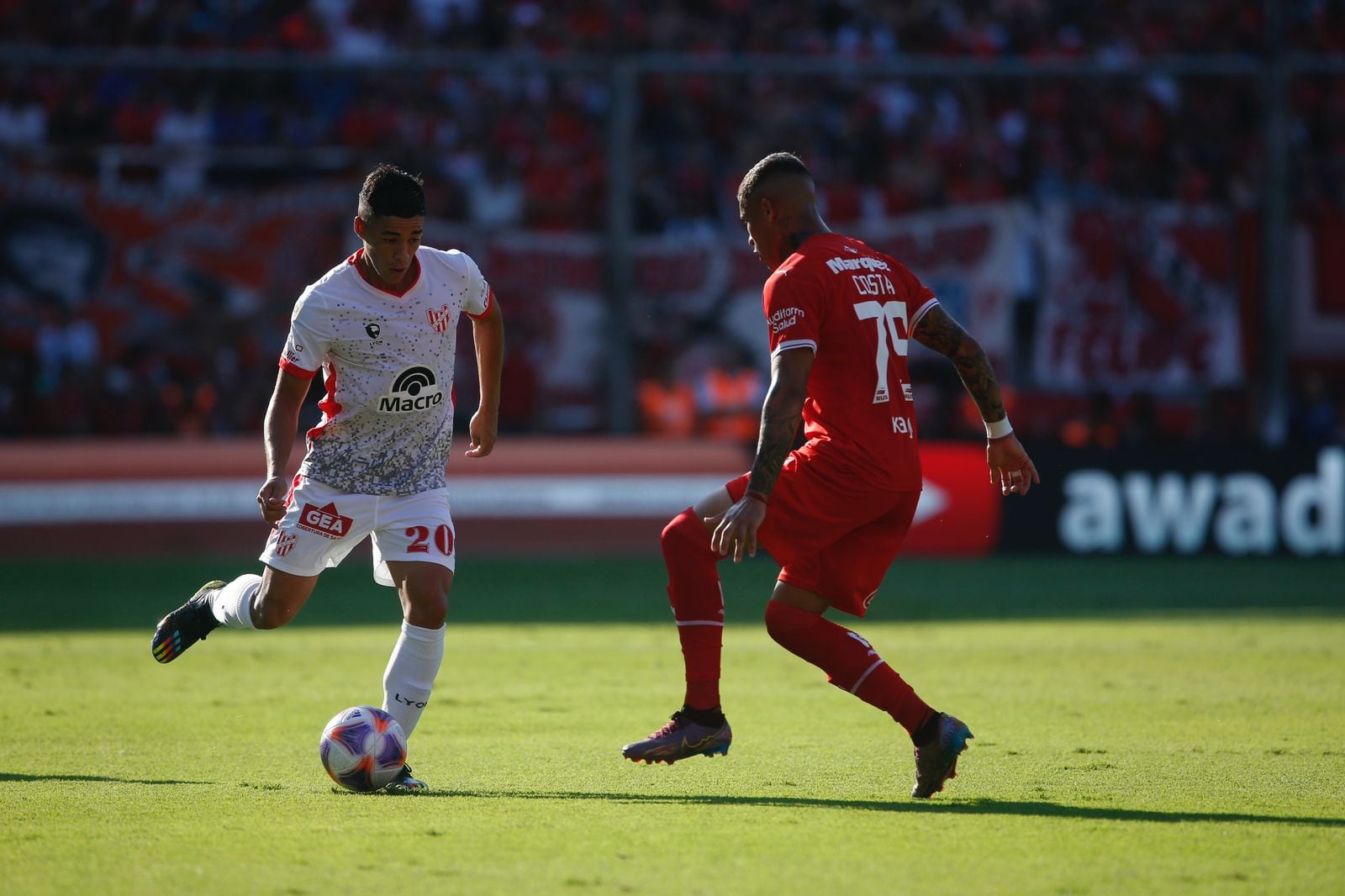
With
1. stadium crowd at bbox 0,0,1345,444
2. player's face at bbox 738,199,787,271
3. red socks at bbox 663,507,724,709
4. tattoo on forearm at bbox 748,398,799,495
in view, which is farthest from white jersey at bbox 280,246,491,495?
stadium crowd at bbox 0,0,1345,444

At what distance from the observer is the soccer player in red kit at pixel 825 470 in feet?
18.4

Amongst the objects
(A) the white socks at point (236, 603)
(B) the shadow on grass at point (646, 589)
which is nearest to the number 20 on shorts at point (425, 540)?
(A) the white socks at point (236, 603)

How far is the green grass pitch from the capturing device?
4.59 m

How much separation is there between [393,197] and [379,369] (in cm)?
68

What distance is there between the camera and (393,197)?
19.0 ft

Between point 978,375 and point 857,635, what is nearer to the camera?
point 857,635

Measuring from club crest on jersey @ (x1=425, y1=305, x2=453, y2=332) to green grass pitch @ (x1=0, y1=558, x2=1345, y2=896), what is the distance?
5.63 ft

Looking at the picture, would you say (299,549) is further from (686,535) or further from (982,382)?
(982,382)

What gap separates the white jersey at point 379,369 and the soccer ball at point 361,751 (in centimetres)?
91

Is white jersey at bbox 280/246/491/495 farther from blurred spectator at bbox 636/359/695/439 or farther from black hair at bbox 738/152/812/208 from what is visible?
blurred spectator at bbox 636/359/695/439

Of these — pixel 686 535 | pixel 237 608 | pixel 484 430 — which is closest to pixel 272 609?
pixel 237 608

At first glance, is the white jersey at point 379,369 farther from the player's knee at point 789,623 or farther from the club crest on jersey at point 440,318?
the player's knee at point 789,623

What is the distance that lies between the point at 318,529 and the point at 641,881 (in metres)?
2.33

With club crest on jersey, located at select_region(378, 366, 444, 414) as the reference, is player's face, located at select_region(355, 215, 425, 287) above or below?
above
